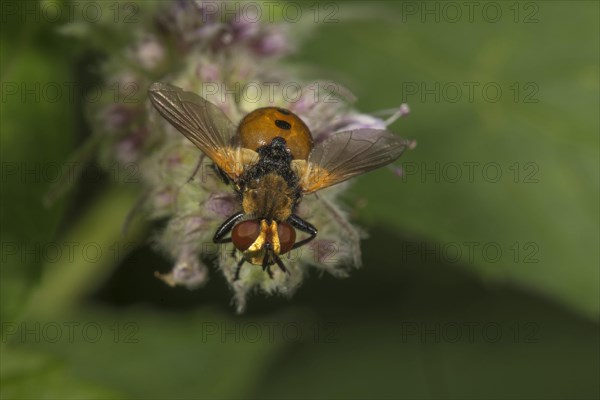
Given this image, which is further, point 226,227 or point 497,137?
point 497,137

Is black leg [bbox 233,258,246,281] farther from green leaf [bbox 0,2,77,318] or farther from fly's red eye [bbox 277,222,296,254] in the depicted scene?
green leaf [bbox 0,2,77,318]

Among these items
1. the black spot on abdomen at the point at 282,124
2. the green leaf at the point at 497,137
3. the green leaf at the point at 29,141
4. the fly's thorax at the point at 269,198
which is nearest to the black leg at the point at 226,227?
the fly's thorax at the point at 269,198

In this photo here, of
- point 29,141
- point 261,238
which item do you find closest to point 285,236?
point 261,238

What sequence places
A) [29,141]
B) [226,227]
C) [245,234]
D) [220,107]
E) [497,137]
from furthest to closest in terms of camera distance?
[497,137] → [29,141] → [220,107] → [226,227] → [245,234]

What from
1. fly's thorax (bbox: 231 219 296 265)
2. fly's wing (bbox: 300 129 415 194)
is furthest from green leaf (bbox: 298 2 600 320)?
fly's thorax (bbox: 231 219 296 265)

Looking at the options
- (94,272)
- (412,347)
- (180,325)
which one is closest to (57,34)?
(94,272)

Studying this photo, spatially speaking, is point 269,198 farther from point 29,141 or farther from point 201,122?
point 29,141

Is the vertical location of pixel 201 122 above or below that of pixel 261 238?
above
